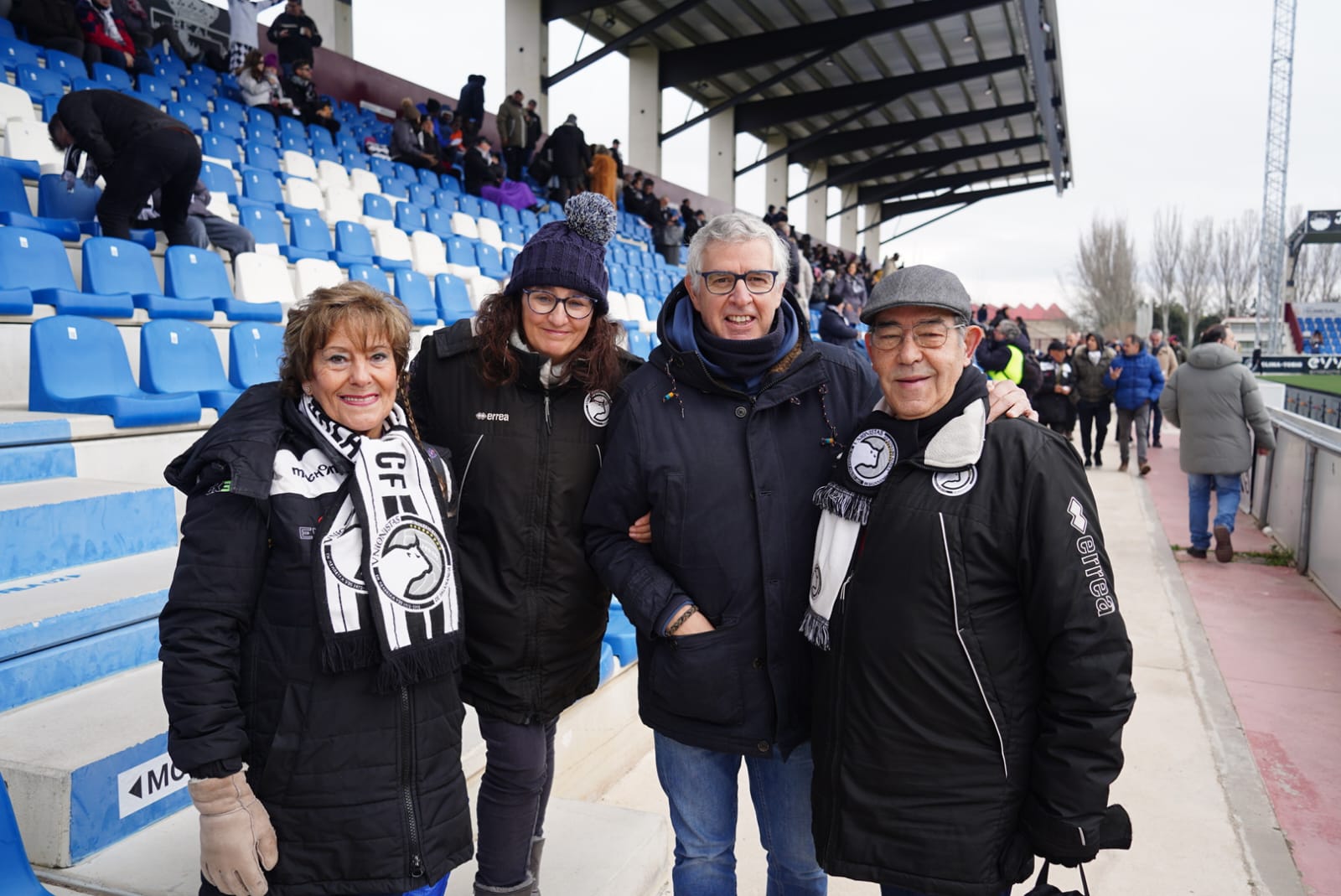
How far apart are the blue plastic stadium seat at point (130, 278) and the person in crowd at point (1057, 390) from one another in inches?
335

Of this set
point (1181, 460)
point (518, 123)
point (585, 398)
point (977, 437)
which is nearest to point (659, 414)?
point (585, 398)

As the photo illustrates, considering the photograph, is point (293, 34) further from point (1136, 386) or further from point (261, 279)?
point (1136, 386)

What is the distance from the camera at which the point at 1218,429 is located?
5922mm

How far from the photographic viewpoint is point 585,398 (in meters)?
1.83

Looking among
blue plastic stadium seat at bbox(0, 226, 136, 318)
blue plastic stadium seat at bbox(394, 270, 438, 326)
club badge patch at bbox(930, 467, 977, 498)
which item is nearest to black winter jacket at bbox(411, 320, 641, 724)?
club badge patch at bbox(930, 467, 977, 498)

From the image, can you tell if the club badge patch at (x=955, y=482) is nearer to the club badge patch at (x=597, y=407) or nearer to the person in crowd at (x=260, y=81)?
the club badge patch at (x=597, y=407)

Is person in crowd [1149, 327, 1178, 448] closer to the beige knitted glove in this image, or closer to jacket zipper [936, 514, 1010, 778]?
jacket zipper [936, 514, 1010, 778]

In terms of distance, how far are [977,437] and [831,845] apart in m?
0.76

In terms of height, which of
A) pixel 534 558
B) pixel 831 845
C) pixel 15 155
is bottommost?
pixel 831 845

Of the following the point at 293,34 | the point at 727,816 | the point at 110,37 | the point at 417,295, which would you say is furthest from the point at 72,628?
the point at 293,34

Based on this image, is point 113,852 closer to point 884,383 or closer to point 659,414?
point 659,414

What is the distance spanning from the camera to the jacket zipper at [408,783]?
1.39 metres

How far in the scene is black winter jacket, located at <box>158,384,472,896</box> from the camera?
1.25m

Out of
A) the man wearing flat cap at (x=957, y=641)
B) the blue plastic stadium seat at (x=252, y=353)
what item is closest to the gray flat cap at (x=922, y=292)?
the man wearing flat cap at (x=957, y=641)
